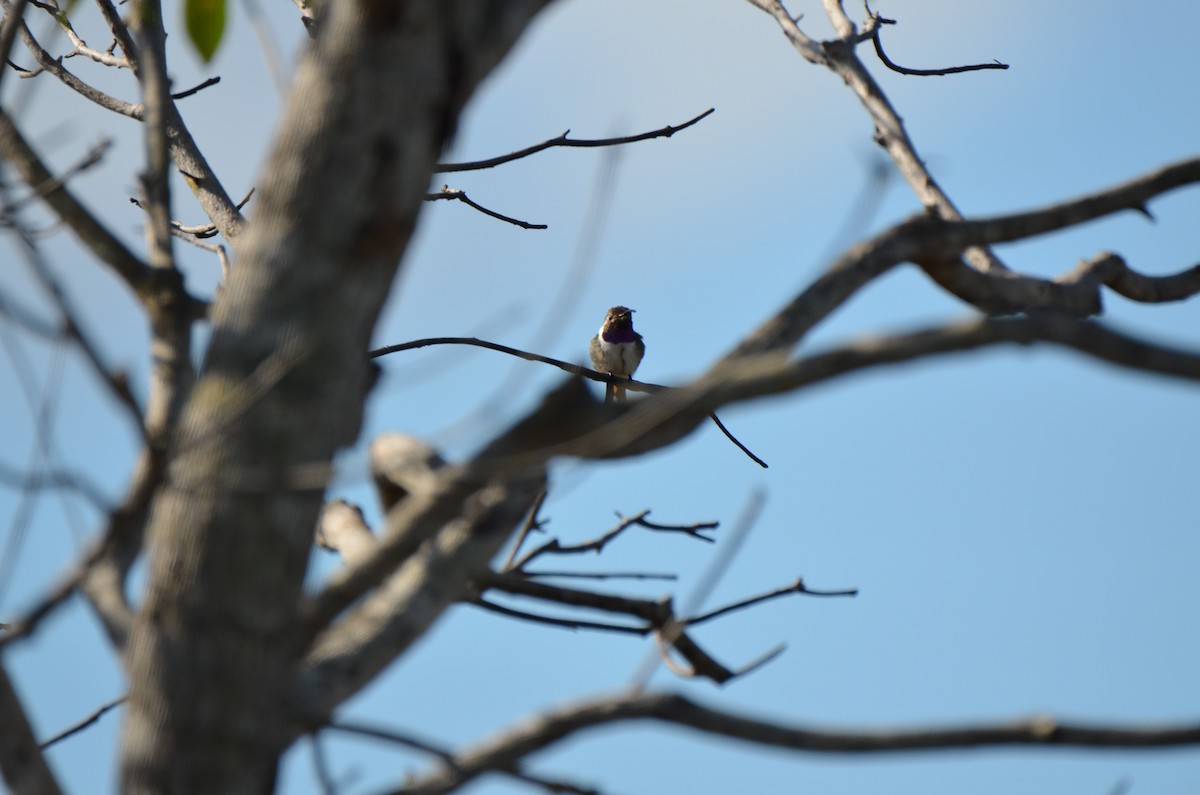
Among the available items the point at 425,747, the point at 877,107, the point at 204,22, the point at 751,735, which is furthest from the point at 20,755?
the point at 877,107

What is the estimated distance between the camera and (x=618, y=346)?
14258 mm

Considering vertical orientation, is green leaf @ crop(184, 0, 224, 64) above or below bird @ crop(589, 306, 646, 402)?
below

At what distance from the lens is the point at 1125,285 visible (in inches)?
133

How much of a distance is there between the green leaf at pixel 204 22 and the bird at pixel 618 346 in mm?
11779

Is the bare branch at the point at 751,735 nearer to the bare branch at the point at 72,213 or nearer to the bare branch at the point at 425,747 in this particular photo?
the bare branch at the point at 425,747

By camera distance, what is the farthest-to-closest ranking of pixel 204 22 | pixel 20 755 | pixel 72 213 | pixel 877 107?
pixel 877 107, pixel 72 213, pixel 204 22, pixel 20 755

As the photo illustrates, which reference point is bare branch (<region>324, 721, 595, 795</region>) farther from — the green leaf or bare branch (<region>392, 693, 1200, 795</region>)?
the green leaf

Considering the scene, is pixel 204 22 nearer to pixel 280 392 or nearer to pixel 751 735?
pixel 280 392

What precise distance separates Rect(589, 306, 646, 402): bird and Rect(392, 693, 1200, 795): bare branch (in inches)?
475

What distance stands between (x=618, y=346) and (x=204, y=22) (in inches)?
470

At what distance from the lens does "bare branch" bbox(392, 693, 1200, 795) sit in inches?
77.1

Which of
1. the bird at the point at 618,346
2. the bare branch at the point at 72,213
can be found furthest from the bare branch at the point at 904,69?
the bird at the point at 618,346

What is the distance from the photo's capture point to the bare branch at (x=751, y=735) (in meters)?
1.96

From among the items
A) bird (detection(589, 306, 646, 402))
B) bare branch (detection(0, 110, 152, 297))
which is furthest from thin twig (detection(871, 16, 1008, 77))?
bird (detection(589, 306, 646, 402))
